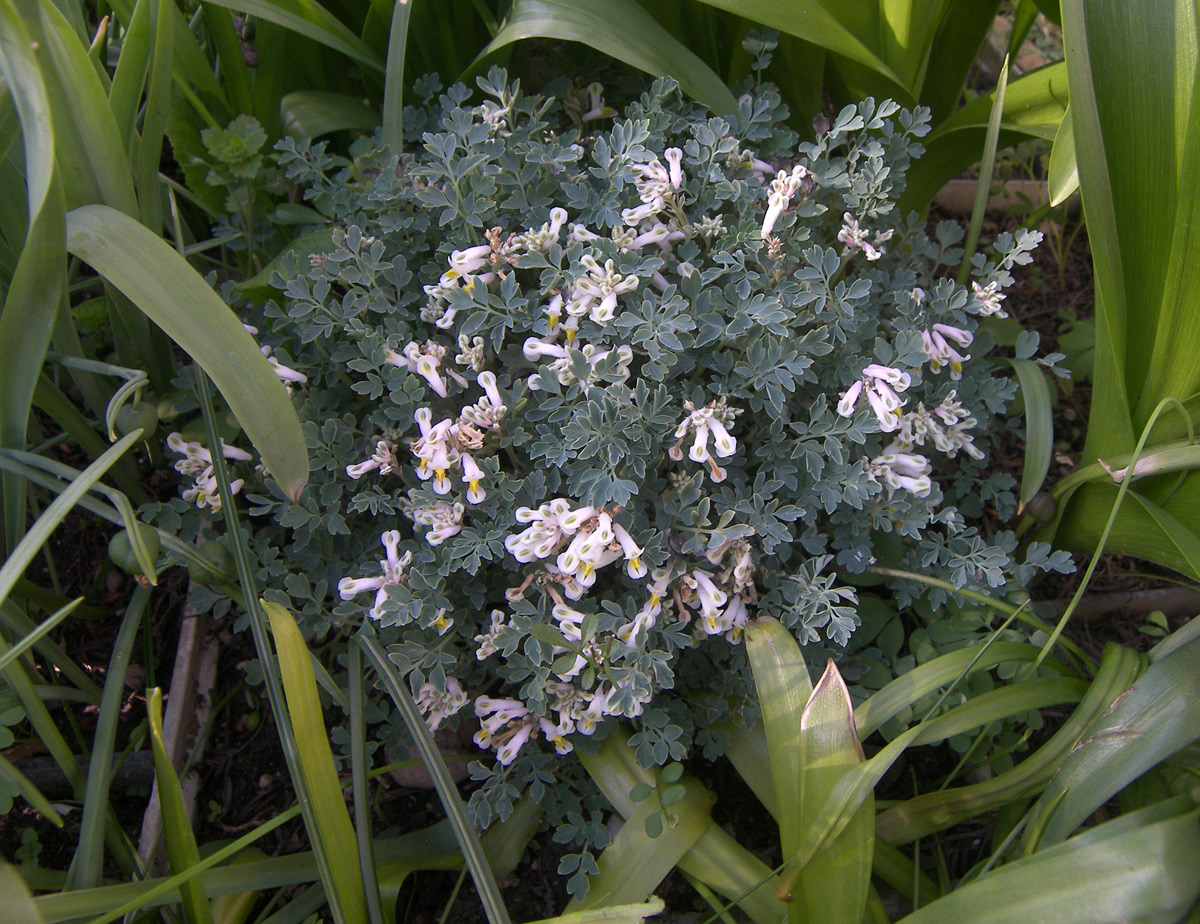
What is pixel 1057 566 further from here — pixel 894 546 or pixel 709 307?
pixel 709 307

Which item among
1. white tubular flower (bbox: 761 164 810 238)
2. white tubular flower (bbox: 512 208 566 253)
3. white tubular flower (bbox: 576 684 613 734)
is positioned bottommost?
white tubular flower (bbox: 576 684 613 734)

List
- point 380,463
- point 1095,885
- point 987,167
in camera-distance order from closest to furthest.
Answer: point 1095,885 < point 380,463 < point 987,167

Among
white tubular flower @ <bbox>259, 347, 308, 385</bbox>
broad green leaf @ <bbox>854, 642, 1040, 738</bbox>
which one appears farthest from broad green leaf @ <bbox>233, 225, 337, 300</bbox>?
broad green leaf @ <bbox>854, 642, 1040, 738</bbox>

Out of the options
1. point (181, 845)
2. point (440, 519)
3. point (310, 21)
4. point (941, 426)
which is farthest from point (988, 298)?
point (181, 845)

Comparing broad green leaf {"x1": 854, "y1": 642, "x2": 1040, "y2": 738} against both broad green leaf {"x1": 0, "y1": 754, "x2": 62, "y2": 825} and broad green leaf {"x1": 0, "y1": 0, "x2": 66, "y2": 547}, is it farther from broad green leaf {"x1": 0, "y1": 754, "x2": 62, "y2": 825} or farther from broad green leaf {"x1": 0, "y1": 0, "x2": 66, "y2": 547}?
broad green leaf {"x1": 0, "y1": 0, "x2": 66, "y2": 547}

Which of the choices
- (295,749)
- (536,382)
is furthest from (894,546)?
(295,749)

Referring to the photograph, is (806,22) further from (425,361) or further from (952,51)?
(425,361)
